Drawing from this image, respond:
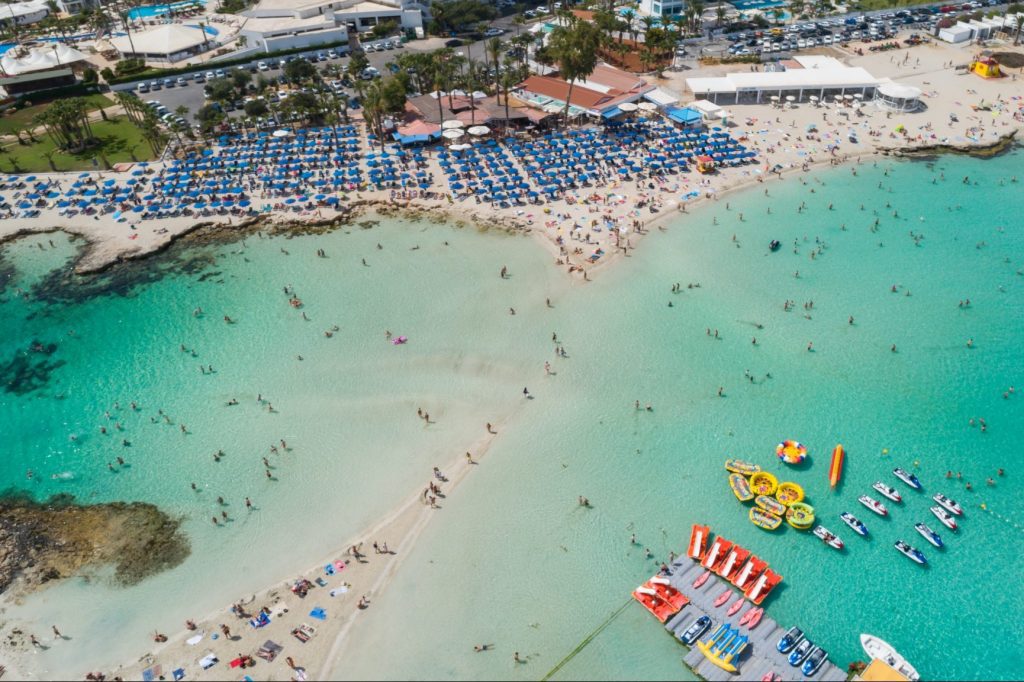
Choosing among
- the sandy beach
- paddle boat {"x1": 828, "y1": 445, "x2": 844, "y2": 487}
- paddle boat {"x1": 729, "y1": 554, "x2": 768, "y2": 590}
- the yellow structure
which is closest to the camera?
the sandy beach

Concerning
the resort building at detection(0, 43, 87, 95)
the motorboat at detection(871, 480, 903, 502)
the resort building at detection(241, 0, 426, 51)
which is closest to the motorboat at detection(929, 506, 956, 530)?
the motorboat at detection(871, 480, 903, 502)

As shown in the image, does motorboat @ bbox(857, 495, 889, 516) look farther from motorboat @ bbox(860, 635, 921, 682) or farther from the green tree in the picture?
the green tree

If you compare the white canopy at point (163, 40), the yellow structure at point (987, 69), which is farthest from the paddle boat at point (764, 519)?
the white canopy at point (163, 40)

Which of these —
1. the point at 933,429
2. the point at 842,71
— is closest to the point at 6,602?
the point at 933,429

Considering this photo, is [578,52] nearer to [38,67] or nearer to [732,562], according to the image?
[732,562]

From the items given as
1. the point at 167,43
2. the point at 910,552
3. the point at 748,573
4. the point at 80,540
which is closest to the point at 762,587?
the point at 748,573

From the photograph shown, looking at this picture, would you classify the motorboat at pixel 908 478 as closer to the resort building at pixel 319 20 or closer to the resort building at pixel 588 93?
the resort building at pixel 588 93

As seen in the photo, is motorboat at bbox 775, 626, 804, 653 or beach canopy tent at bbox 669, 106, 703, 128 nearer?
motorboat at bbox 775, 626, 804, 653
